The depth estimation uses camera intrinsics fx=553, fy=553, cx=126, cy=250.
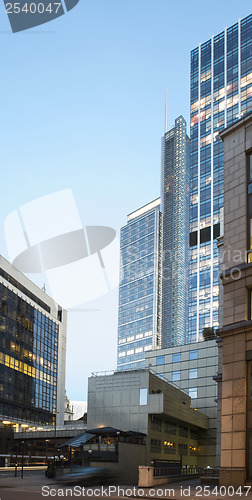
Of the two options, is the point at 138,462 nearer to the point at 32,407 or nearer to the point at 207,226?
the point at 32,407

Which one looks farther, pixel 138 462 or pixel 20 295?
pixel 20 295

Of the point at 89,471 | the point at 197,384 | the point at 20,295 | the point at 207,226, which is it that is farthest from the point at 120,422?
the point at 207,226

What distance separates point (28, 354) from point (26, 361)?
1.68 meters

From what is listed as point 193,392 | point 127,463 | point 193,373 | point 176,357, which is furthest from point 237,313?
point 176,357

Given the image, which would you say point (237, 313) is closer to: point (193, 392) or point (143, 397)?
point (143, 397)

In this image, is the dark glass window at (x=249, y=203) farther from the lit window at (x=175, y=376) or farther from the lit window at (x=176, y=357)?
the lit window at (x=175, y=376)

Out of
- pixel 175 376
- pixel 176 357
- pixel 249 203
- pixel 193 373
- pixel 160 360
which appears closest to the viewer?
pixel 249 203

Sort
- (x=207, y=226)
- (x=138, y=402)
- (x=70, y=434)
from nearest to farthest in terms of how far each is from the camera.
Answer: (x=138, y=402), (x=70, y=434), (x=207, y=226)

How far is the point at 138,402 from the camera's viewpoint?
59000 millimetres

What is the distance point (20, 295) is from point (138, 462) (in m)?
56.8

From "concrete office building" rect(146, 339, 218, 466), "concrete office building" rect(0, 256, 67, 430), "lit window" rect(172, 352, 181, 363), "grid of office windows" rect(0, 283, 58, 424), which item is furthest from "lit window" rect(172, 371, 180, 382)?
"grid of office windows" rect(0, 283, 58, 424)

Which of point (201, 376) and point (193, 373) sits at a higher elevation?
point (193, 373)

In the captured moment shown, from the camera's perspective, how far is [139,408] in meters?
58.8

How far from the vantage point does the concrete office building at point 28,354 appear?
3841 inches
